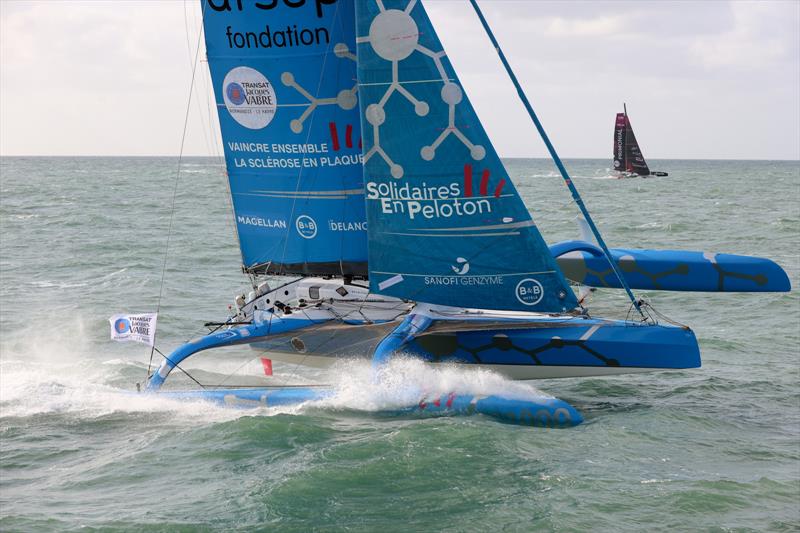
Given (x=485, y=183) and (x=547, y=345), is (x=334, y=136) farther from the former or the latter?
(x=547, y=345)

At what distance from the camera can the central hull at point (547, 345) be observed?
34.3ft

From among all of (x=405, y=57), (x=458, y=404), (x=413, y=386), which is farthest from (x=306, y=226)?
(x=458, y=404)

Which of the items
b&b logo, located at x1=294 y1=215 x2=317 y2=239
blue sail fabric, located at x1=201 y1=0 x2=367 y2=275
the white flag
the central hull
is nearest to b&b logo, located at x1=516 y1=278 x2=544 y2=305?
the central hull

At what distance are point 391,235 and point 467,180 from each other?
1114 mm

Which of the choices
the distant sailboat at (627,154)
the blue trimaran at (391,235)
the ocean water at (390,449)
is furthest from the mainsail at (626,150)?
the blue trimaran at (391,235)

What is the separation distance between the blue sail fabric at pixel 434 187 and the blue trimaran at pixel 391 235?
16 millimetres

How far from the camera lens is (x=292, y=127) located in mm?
11719

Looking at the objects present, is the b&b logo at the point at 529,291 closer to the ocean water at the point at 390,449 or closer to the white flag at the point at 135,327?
the ocean water at the point at 390,449

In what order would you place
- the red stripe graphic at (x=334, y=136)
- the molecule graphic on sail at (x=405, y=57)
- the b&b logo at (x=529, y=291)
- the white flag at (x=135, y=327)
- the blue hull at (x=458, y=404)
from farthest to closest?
the red stripe graphic at (x=334, y=136)
the white flag at (x=135, y=327)
the b&b logo at (x=529, y=291)
the molecule graphic on sail at (x=405, y=57)
the blue hull at (x=458, y=404)

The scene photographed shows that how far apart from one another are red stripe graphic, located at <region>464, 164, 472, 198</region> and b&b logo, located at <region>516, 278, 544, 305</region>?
1.16 metres

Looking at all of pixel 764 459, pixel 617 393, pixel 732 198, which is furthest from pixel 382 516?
pixel 732 198

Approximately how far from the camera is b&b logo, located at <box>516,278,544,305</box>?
10750 millimetres

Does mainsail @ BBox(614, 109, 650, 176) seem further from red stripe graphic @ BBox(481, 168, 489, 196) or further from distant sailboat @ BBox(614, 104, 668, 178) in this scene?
red stripe graphic @ BBox(481, 168, 489, 196)

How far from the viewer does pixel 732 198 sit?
1930 inches
